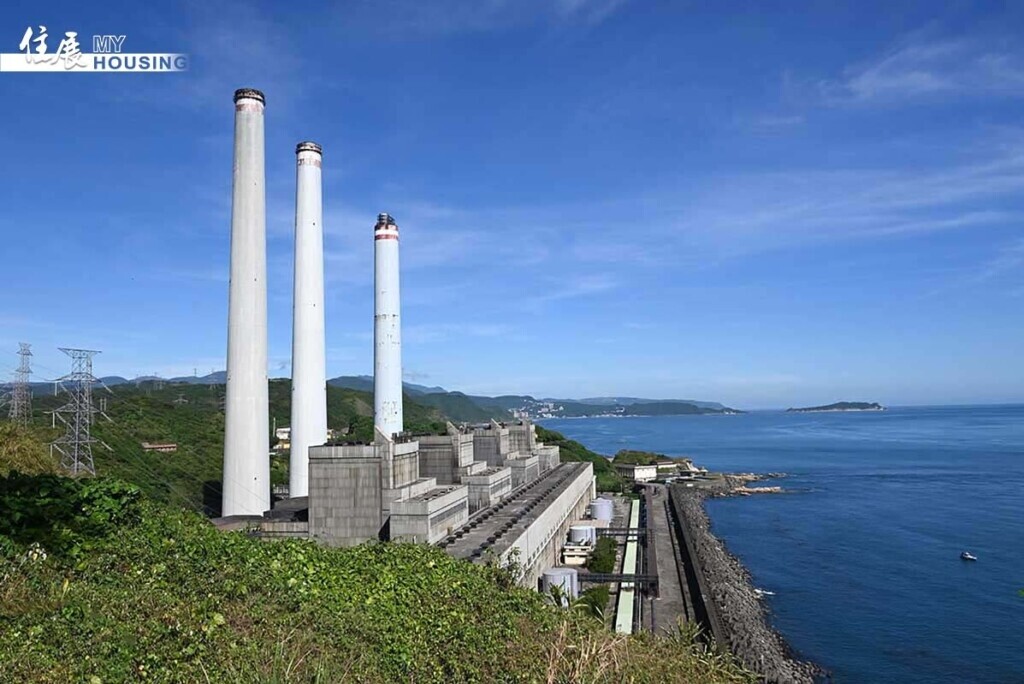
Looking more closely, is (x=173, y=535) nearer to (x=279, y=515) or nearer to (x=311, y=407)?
(x=279, y=515)

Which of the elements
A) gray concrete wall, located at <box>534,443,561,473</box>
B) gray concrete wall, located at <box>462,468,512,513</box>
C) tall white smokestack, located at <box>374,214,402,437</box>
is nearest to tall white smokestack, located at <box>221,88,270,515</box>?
gray concrete wall, located at <box>462,468,512,513</box>

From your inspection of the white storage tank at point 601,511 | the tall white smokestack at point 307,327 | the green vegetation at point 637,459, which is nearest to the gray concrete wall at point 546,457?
the white storage tank at point 601,511

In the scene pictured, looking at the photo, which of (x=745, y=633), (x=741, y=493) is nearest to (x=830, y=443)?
(x=741, y=493)

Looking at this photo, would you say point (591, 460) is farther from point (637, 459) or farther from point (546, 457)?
point (546, 457)

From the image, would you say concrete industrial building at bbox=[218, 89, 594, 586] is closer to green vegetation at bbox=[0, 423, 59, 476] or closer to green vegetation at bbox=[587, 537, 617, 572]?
green vegetation at bbox=[587, 537, 617, 572]

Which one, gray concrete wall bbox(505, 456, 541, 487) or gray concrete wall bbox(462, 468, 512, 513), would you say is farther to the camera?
gray concrete wall bbox(505, 456, 541, 487)

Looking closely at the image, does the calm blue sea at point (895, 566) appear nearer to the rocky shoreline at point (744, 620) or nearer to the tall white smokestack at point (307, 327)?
the rocky shoreline at point (744, 620)

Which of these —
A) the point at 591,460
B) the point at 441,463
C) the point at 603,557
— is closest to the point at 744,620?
the point at 603,557
